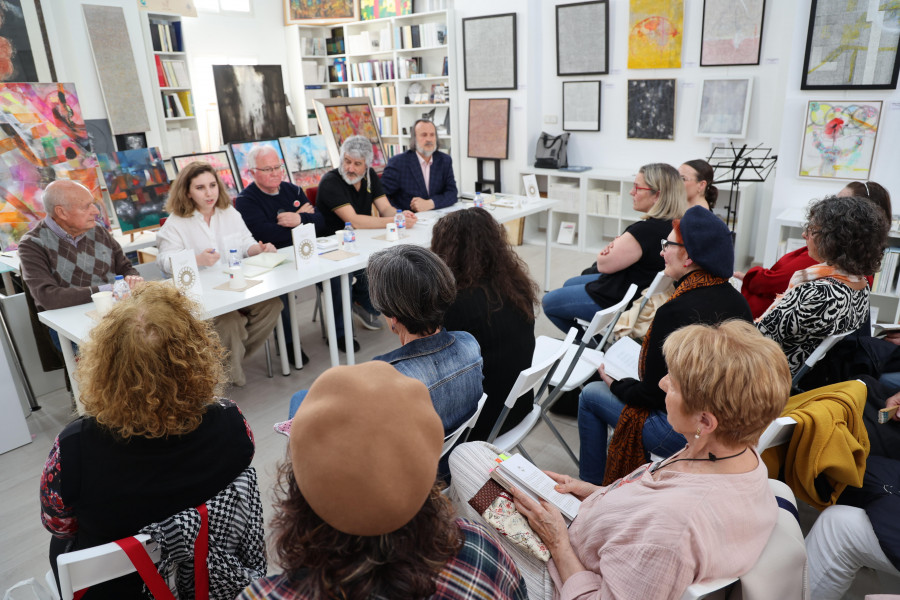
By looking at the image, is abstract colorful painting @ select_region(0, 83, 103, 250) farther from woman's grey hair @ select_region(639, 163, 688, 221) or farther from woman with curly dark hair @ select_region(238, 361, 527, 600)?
woman with curly dark hair @ select_region(238, 361, 527, 600)

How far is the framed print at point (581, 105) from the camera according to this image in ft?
20.3

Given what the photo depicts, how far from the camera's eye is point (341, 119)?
6320 mm

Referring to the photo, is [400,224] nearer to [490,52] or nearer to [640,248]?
[640,248]

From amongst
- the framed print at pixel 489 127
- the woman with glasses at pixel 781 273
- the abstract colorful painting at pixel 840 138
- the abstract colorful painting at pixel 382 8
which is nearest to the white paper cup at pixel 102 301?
the woman with glasses at pixel 781 273

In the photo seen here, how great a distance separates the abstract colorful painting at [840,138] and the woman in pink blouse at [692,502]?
3888 millimetres

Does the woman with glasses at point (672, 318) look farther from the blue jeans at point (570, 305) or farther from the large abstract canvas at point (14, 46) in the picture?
the large abstract canvas at point (14, 46)

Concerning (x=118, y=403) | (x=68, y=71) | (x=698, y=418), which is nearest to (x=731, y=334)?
(x=698, y=418)

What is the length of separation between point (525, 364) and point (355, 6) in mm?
7025

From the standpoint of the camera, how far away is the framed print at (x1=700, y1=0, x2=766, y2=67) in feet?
16.6

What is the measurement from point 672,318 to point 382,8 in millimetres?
6873

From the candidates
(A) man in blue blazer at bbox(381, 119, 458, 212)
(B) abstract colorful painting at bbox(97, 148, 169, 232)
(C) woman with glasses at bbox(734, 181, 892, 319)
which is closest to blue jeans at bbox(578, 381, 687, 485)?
(C) woman with glasses at bbox(734, 181, 892, 319)

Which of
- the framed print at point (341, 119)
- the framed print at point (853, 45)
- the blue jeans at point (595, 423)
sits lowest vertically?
the blue jeans at point (595, 423)

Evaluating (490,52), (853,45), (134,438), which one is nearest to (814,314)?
(134,438)

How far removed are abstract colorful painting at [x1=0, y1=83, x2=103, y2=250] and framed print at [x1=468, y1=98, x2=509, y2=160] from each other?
3.95 m
